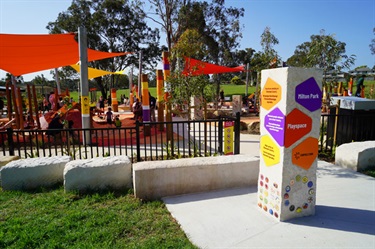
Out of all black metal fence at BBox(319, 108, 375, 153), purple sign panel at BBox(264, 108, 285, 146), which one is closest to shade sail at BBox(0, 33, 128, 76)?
purple sign panel at BBox(264, 108, 285, 146)

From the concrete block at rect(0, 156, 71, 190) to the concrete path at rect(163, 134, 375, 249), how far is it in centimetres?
193

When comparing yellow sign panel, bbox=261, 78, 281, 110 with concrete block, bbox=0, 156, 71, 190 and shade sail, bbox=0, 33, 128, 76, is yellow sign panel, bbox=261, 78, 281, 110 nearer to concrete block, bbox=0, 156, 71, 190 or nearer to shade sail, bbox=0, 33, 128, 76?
concrete block, bbox=0, 156, 71, 190

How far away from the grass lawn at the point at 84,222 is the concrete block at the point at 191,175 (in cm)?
27

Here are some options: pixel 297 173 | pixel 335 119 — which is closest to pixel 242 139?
pixel 335 119

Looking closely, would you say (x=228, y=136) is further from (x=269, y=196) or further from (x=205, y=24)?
(x=205, y=24)

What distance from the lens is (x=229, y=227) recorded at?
2.99 m

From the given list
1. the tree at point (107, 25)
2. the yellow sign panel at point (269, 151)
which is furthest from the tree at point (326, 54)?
the tree at point (107, 25)

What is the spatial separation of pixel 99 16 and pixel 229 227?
29.9 m

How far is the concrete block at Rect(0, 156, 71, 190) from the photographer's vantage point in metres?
4.10

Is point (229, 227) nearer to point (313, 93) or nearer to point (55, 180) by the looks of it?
point (313, 93)

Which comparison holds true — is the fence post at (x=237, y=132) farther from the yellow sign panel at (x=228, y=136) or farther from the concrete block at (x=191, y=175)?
the concrete block at (x=191, y=175)

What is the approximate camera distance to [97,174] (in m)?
3.98

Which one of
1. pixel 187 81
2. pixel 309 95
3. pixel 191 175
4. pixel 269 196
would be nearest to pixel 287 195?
pixel 269 196

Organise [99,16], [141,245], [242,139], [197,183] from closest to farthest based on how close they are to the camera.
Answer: [141,245] < [197,183] < [242,139] < [99,16]
